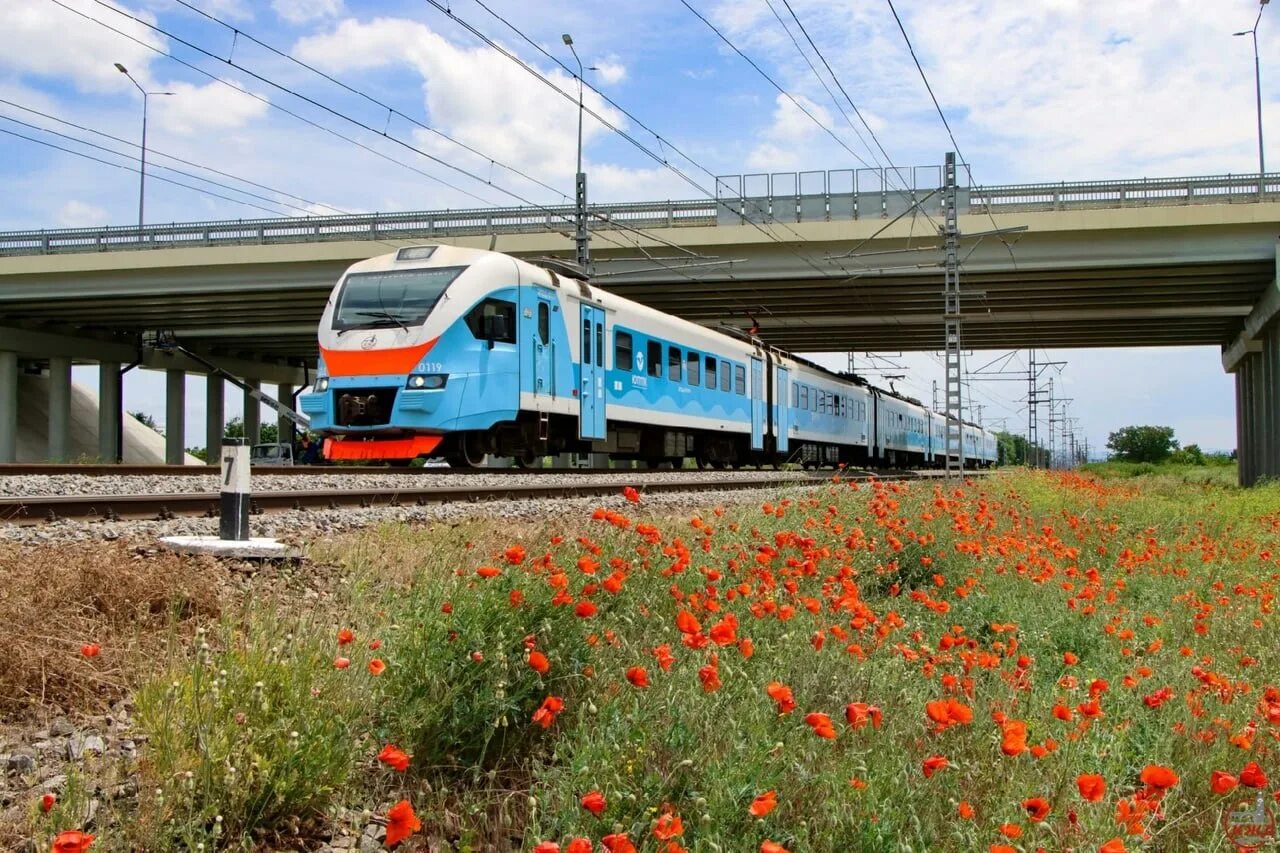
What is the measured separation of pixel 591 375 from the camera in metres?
17.3

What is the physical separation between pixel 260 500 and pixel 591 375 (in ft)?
29.8

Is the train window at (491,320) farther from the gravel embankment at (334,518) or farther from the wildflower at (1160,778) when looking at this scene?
the wildflower at (1160,778)

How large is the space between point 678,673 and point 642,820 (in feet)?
2.84

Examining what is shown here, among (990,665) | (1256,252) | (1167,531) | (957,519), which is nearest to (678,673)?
(990,665)

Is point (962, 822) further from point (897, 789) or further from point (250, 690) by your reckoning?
point (250, 690)

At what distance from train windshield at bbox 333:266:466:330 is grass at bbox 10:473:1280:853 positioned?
9955 mm

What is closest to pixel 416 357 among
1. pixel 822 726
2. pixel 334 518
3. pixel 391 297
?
pixel 391 297

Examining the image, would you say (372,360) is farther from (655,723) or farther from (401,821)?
(401,821)

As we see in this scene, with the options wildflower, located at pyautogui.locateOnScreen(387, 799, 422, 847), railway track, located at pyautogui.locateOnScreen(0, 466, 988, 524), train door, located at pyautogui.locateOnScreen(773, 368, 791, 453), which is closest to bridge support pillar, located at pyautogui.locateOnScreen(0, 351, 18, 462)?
train door, located at pyautogui.locateOnScreen(773, 368, 791, 453)

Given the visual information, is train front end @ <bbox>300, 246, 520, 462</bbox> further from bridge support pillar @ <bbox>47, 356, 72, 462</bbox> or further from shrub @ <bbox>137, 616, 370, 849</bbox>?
bridge support pillar @ <bbox>47, 356, 72, 462</bbox>

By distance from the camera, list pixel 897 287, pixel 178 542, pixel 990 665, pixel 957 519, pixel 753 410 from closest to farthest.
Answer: pixel 990 665 < pixel 178 542 < pixel 957 519 < pixel 753 410 < pixel 897 287

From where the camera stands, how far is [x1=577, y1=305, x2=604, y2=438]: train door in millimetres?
17094

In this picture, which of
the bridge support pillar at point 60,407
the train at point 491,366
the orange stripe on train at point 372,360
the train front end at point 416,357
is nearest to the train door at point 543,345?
the train at point 491,366

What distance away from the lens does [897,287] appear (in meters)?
32.0
